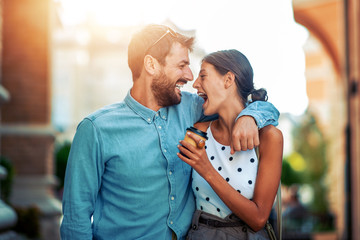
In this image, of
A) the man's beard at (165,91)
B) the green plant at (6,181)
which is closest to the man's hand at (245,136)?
Result: the man's beard at (165,91)

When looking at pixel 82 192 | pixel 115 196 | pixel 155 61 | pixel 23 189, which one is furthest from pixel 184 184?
A: pixel 23 189

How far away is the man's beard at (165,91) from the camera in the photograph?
2781mm

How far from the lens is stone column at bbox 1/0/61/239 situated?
862 centimetres

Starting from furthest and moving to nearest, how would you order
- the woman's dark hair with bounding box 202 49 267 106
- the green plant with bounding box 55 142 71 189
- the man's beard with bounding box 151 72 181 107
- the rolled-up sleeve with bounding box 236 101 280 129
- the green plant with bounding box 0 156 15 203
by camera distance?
the green plant with bounding box 55 142 71 189 < the green plant with bounding box 0 156 15 203 < the man's beard with bounding box 151 72 181 107 < the woman's dark hair with bounding box 202 49 267 106 < the rolled-up sleeve with bounding box 236 101 280 129

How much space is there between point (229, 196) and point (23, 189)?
724cm

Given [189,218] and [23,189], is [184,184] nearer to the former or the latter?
[189,218]

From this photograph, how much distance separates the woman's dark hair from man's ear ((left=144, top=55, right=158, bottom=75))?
12.3 inches

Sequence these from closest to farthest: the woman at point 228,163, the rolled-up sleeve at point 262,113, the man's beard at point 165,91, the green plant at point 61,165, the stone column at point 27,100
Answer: the woman at point 228,163
the rolled-up sleeve at point 262,113
the man's beard at point 165,91
the stone column at point 27,100
the green plant at point 61,165

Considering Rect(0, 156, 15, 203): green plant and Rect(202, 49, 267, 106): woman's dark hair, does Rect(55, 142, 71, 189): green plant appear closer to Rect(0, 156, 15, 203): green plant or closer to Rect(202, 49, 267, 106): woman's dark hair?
Rect(0, 156, 15, 203): green plant

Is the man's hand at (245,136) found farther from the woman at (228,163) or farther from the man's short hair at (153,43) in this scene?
the man's short hair at (153,43)

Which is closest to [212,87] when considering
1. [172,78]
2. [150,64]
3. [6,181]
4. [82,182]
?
[172,78]

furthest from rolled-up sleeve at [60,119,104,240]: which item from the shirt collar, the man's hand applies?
the man's hand

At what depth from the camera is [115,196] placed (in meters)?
2.60

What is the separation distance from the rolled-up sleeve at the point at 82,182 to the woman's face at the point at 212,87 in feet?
2.25
